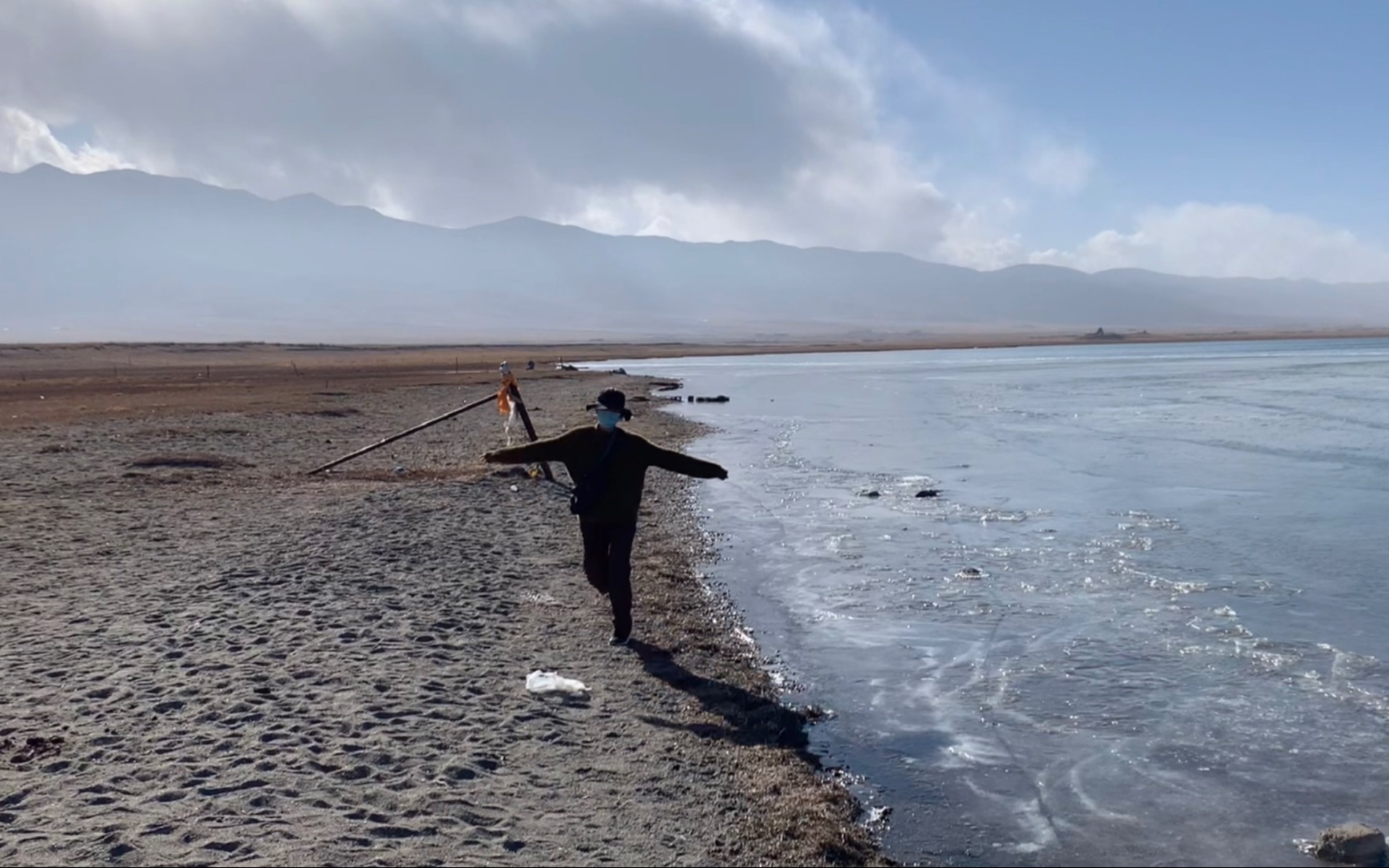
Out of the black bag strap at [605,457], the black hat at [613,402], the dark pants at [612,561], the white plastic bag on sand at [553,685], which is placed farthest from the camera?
the dark pants at [612,561]

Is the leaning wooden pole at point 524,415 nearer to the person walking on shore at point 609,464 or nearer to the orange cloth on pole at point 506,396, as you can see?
the orange cloth on pole at point 506,396

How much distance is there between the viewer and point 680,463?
27.6 feet

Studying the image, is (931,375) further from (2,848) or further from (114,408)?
(2,848)

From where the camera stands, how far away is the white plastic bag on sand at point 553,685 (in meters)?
7.93

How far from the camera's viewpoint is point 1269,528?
16047 mm

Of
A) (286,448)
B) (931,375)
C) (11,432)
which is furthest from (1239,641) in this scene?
(931,375)

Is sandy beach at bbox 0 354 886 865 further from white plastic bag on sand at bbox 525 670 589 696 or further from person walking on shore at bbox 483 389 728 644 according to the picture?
person walking on shore at bbox 483 389 728 644

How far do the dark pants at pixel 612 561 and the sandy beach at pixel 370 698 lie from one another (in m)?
0.39

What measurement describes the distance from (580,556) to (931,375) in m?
56.6

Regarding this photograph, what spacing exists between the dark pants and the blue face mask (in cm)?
76

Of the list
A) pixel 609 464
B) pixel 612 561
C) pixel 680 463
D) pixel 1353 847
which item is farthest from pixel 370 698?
pixel 1353 847

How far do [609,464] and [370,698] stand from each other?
230cm

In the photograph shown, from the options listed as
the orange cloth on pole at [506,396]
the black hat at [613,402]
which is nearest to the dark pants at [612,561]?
the black hat at [613,402]

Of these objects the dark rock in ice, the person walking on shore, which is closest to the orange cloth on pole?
the person walking on shore
